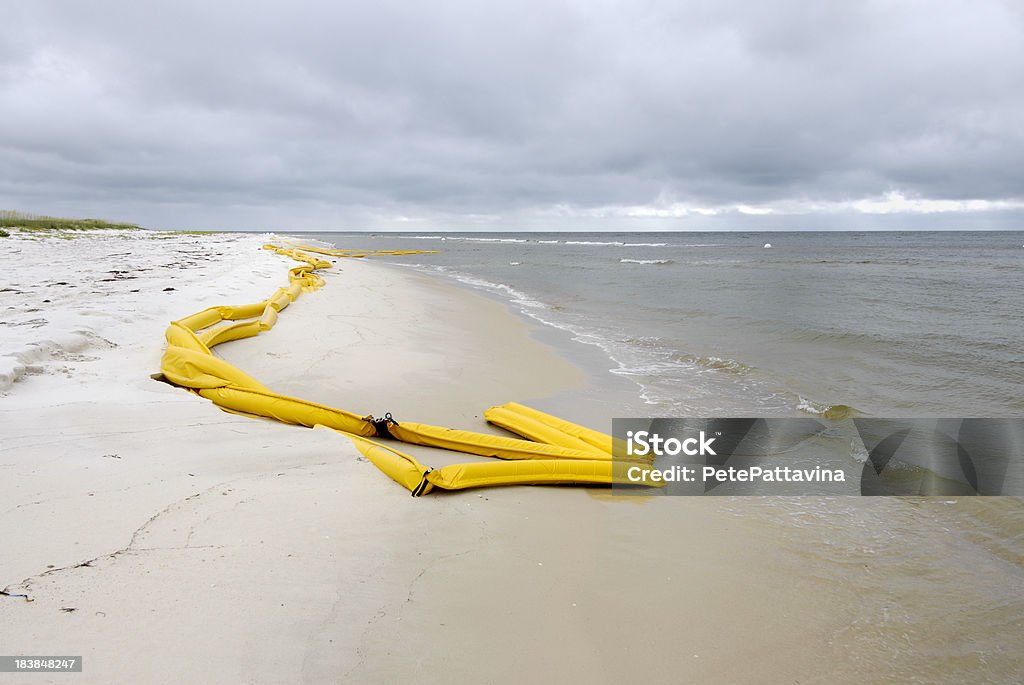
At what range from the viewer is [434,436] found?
446 centimetres

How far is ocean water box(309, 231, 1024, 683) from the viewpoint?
8.81 feet

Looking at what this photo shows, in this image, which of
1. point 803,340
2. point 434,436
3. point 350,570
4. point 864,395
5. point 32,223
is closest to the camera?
point 350,570

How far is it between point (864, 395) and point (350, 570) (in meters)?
6.27

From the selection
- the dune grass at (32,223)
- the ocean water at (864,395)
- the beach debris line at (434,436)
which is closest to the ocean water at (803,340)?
the ocean water at (864,395)

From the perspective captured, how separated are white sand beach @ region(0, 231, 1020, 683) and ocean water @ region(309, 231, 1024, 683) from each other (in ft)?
0.13

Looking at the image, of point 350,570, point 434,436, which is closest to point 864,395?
point 434,436

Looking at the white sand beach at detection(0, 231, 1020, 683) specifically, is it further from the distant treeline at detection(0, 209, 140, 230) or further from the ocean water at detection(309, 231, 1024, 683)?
the distant treeline at detection(0, 209, 140, 230)

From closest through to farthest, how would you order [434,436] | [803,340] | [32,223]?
[434,436]
[803,340]
[32,223]

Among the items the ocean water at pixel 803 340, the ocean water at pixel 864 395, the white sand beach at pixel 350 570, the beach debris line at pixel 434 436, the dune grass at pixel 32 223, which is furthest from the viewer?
the dune grass at pixel 32 223

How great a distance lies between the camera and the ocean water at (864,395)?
269 centimetres

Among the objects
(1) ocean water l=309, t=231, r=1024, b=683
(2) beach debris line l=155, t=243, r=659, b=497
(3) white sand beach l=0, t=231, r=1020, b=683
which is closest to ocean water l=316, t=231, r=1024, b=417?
(1) ocean water l=309, t=231, r=1024, b=683

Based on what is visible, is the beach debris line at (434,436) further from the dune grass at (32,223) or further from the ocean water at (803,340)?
the dune grass at (32,223)

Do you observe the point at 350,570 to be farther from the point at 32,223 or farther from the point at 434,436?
the point at 32,223

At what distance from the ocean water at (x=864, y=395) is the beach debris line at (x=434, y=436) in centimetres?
105
